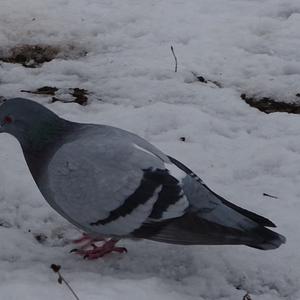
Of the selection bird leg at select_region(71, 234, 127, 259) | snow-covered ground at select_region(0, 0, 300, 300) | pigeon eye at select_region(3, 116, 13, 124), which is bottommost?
bird leg at select_region(71, 234, 127, 259)

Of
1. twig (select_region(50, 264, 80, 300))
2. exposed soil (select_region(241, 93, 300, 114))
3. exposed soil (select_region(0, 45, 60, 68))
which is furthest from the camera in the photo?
exposed soil (select_region(0, 45, 60, 68))

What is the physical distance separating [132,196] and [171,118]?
58.2 inches

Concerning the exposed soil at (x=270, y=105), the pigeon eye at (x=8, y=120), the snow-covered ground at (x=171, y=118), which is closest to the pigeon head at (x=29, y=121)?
the pigeon eye at (x=8, y=120)

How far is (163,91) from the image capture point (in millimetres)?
4824

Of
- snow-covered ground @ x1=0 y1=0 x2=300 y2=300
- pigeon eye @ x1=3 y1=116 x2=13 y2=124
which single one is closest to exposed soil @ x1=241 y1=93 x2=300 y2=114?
snow-covered ground @ x1=0 y1=0 x2=300 y2=300

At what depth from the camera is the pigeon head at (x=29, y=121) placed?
3.29 metres

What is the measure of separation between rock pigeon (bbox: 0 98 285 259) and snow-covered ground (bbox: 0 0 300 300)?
254 millimetres

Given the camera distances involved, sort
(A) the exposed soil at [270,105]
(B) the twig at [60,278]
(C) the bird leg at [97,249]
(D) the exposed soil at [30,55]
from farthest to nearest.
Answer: (D) the exposed soil at [30,55], (A) the exposed soil at [270,105], (C) the bird leg at [97,249], (B) the twig at [60,278]

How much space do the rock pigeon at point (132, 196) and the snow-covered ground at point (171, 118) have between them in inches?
10.0

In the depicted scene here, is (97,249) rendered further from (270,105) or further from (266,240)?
(270,105)

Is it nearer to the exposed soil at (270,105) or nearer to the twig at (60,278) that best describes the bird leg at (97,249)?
the twig at (60,278)

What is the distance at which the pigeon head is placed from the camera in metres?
3.29

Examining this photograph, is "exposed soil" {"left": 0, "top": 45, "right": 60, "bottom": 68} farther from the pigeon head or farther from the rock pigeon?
the rock pigeon

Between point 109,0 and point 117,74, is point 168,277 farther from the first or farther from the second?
point 109,0
